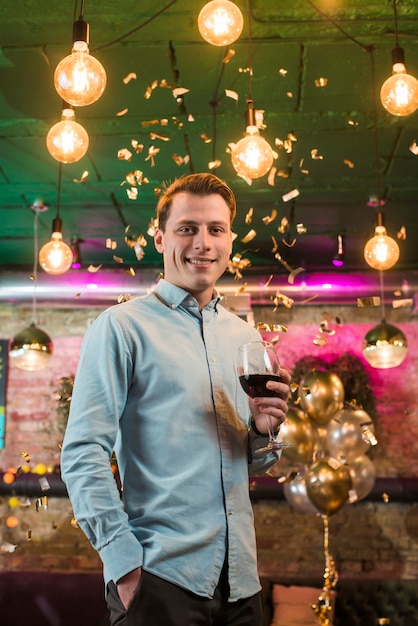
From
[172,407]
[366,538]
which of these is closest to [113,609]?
[172,407]

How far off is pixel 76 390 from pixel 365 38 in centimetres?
251

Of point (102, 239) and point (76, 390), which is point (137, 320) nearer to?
point (76, 390)

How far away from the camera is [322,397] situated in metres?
4.68

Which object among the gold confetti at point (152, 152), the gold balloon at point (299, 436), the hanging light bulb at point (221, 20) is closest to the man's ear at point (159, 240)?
the hanging light bulb at point (221, 20)

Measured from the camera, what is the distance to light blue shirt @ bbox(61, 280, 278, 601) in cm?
132

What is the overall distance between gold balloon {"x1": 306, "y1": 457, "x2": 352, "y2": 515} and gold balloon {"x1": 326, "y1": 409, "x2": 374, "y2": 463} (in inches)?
10.6

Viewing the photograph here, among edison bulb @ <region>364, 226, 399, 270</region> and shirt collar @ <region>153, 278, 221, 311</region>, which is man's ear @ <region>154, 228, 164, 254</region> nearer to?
shirt collar @ <region>153, 278, 221, 311</region>

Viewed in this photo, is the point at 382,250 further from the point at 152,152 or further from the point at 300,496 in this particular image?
the point at 300,496

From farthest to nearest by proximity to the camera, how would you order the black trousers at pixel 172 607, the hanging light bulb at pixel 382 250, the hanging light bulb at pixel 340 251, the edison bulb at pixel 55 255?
1. the hanging light bulb at pixel 340 251
2. the edison bulb at pixel 55 255
3. the hanging light bulb at pixel 382 250
4. the black trousers at pixel 172 607

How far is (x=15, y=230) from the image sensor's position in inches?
227

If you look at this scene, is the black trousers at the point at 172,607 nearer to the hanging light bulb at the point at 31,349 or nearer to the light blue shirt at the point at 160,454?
the light blue shirt at the point at 160,454

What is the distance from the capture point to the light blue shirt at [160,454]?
132cm

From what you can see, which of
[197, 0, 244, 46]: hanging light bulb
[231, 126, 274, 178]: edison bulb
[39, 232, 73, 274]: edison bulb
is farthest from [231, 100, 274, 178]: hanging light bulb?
[39, 232, 73, 274]: edison bulb

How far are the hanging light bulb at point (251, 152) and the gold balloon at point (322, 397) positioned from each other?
2240mm
